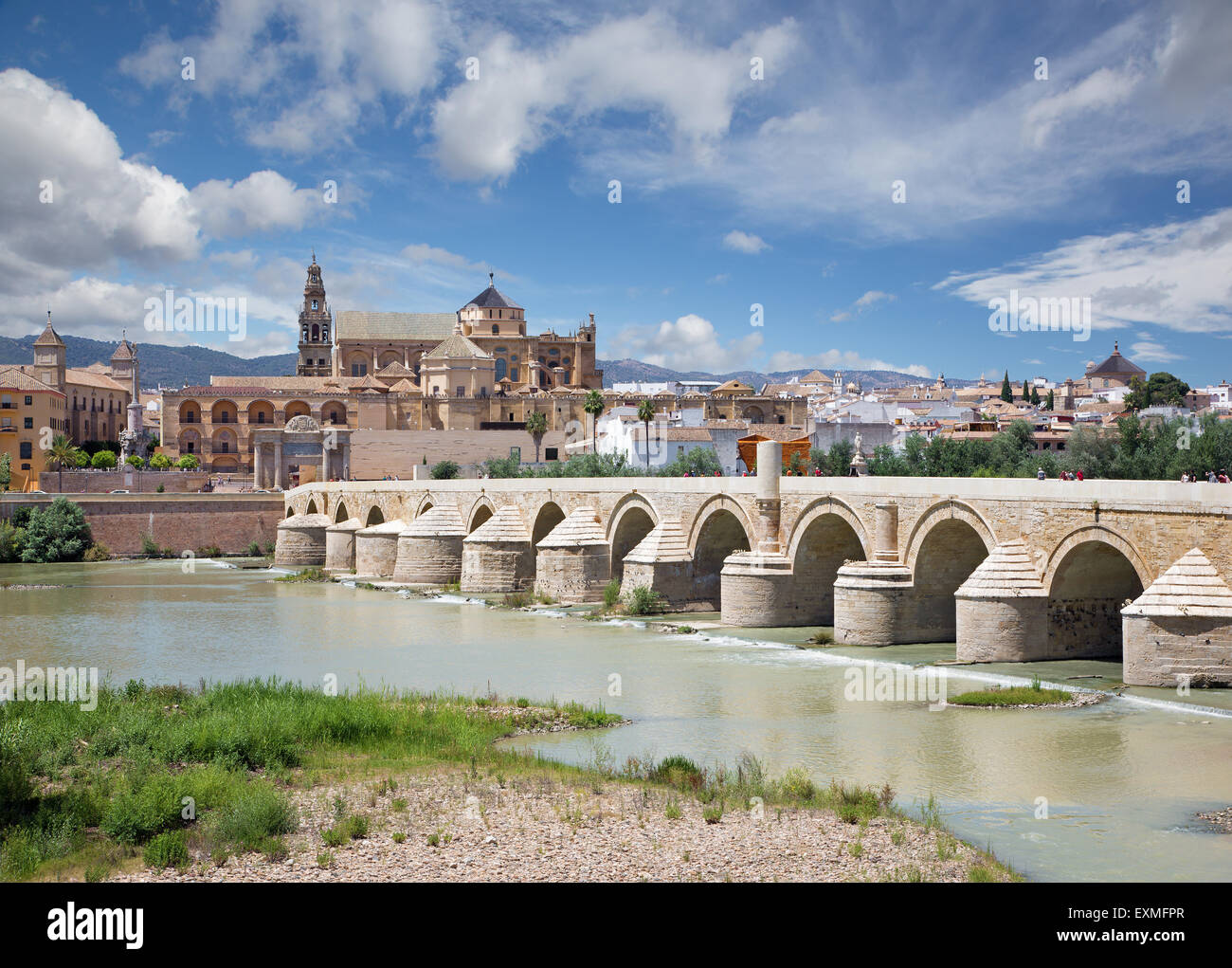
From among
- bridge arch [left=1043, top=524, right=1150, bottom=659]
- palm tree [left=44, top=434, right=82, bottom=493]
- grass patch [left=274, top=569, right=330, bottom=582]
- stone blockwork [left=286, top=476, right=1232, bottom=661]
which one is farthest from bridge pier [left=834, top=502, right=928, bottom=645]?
palm tree [left=44, top=434, right=82, bottom=493]

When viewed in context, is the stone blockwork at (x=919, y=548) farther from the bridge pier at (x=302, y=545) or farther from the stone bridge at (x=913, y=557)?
the bridge pier at (x=302, y=545)

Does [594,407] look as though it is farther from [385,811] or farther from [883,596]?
[385,811]

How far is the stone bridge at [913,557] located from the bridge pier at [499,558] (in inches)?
1.6

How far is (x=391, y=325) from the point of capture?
297 feet

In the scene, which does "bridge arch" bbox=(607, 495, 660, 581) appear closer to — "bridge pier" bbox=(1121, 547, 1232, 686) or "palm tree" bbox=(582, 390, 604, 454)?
"bridge pier" bbox=(1121, 547, 1232, 686)

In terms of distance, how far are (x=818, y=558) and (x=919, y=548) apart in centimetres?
399

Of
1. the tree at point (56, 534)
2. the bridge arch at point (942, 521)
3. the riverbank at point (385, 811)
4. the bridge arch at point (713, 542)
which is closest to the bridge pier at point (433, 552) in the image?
the bridge arch at point (713, 542)

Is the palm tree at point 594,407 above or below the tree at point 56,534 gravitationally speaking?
above

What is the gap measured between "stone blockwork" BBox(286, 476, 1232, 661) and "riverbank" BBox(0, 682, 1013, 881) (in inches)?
288

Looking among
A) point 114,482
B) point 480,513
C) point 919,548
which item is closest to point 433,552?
point 480,513

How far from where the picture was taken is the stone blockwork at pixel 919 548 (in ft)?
53.5

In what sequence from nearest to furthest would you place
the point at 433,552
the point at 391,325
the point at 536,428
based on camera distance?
the point at 433,552 < the point at 536,428 < the point at 391,325

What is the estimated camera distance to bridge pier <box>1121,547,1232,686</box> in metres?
14.7
